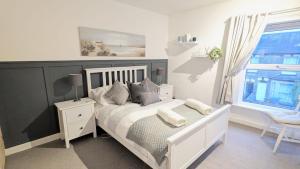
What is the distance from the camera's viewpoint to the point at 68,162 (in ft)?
6.49

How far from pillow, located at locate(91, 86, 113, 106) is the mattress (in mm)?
98

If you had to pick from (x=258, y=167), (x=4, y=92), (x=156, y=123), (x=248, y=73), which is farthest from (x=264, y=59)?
(x=4, y=92)

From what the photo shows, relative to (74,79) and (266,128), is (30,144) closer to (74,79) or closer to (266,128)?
(74,79)

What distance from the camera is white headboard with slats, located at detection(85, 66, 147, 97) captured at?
2.71m

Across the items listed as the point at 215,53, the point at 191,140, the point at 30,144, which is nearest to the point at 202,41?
the point at 215,53

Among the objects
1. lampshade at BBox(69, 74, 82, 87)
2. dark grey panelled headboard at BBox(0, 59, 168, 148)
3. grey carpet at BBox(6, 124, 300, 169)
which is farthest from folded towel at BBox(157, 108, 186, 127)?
dark grey panelled headboard at BBox(0, 59, 168, 148)

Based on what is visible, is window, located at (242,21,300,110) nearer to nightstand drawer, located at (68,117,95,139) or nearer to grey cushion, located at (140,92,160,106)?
grey cushion, located at (140,92,160,106)

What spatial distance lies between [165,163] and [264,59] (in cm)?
277

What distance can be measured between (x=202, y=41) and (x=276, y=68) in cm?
150

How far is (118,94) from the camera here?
2.62m

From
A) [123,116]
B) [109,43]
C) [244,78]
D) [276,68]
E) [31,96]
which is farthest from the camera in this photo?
[244,78]

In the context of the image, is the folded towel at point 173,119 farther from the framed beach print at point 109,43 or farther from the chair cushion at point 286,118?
the framed beach print at point 109,43

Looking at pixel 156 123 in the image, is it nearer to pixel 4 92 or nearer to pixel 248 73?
pixel 4 92

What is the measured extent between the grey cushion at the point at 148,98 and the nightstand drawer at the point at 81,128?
2.96ft
